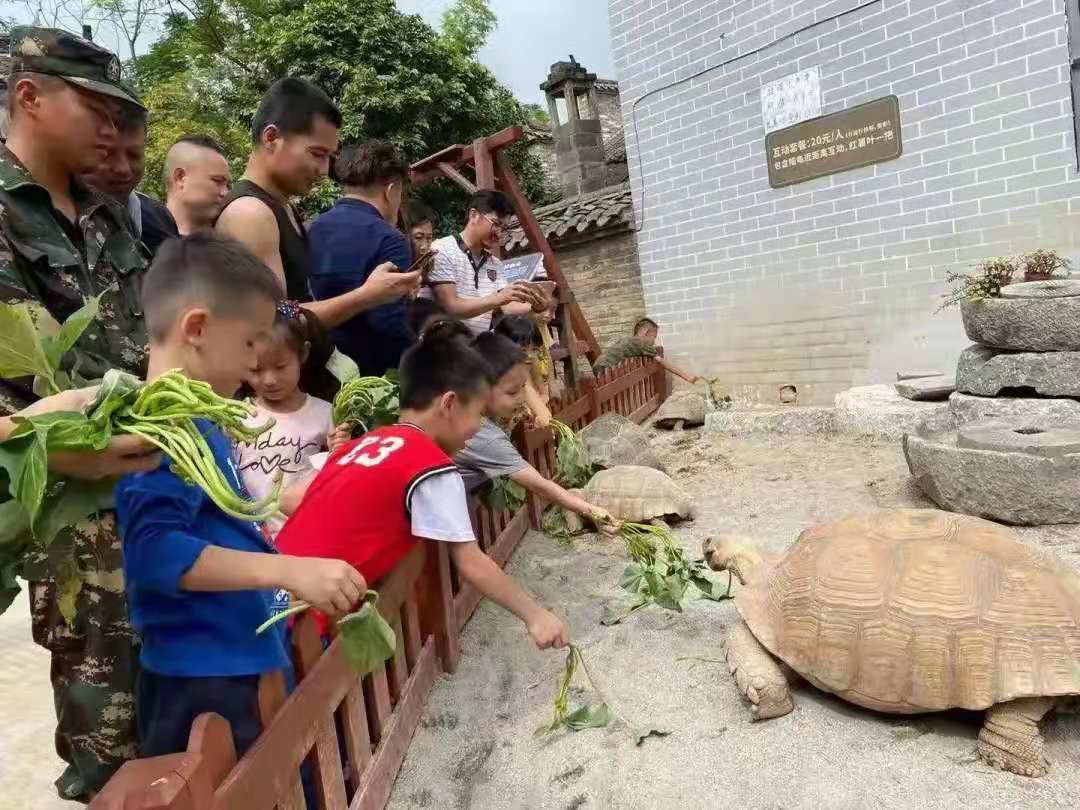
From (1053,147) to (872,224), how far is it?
60.5 inches

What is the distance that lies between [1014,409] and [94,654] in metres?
4.97

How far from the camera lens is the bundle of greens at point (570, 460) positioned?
4.84 metres

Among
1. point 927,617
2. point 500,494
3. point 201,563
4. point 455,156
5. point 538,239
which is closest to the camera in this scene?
point 201,563

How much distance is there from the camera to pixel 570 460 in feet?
15.9

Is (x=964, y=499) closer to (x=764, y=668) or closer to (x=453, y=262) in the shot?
(x=764, y=668)

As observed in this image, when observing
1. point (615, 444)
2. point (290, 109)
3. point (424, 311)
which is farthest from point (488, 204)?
point (615, 444)

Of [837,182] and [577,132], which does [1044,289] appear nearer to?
[837,182]

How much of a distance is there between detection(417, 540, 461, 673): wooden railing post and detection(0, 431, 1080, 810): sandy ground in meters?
0.10

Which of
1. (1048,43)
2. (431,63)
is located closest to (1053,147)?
(1048,43)

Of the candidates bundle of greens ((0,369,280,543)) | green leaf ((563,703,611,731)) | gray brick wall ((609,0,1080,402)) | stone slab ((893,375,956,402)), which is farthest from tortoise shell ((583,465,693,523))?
gray brick wall ((609,0,1080,402))

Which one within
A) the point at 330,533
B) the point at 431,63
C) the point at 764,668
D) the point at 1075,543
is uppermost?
the point at 431,63

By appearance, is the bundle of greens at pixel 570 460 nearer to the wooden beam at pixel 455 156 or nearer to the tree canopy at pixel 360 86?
the wooden beam at pixel 455 156

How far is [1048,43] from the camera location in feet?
19.9

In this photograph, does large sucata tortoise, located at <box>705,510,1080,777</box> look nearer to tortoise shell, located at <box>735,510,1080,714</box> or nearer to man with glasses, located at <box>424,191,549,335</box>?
tortoise shell, located at <box>735,510,1080,714</box>
